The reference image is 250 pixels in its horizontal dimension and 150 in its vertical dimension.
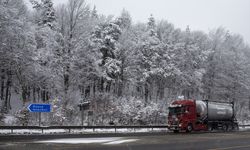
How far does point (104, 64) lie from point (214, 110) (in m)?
22.4

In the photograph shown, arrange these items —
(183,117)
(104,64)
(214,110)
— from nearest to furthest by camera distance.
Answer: (183,117)
(214,110)
(104,64)

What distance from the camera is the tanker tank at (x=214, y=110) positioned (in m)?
40.4

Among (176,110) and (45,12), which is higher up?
(45,12)

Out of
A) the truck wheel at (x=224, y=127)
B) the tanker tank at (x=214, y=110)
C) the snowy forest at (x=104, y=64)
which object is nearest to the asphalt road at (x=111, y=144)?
the snowy forest at (x=104, y=64)

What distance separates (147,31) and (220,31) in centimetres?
2163

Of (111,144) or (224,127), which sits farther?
(224,127)

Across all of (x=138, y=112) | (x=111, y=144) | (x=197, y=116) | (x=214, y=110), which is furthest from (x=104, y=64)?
(x=111, y=144)


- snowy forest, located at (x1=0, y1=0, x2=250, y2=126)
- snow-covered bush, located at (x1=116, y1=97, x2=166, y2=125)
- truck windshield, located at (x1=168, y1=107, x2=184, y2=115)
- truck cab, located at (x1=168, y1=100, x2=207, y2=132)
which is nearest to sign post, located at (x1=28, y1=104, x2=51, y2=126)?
snowy forest, located at (x1=0, y1=0, x2=250, y2=126)

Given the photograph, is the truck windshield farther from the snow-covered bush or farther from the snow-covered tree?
the snow-covered tree

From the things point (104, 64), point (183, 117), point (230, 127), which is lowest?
point (230, 127)

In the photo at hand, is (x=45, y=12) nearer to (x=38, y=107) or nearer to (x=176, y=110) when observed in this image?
(x=38, y=107)

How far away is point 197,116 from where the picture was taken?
130ft

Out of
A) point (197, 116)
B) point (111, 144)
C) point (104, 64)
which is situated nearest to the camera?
point (111, 144)

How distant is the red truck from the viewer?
3838 cm
